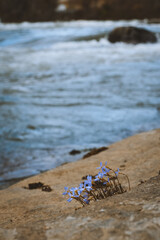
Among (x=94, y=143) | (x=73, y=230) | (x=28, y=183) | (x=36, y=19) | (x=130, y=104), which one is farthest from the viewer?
(x=36, y=19)

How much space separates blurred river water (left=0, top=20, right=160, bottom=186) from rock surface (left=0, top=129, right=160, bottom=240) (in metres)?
0.94

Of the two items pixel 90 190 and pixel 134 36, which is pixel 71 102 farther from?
pixel 134 36

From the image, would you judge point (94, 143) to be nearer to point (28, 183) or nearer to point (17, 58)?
point (28, 183)

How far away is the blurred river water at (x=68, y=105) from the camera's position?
4.60 meters

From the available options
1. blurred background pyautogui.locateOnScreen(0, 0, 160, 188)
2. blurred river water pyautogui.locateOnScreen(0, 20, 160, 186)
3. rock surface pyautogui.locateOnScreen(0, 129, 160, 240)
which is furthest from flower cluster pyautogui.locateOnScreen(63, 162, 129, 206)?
blurred river water pyautogui.locateOnScreen(0, 20, 160, 186)

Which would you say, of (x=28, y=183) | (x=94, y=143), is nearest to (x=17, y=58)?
(x=94, y=143)

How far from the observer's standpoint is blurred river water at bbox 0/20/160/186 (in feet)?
15.1

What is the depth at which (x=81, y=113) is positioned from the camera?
20.2ft

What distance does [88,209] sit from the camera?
1.62m

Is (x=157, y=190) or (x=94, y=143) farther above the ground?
(x=157, y=190)

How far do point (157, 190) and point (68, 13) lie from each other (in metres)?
40.0

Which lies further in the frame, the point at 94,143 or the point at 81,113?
the point at 81,113

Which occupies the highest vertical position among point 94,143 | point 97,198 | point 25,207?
point 97,198

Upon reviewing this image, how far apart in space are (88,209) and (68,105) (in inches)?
202
